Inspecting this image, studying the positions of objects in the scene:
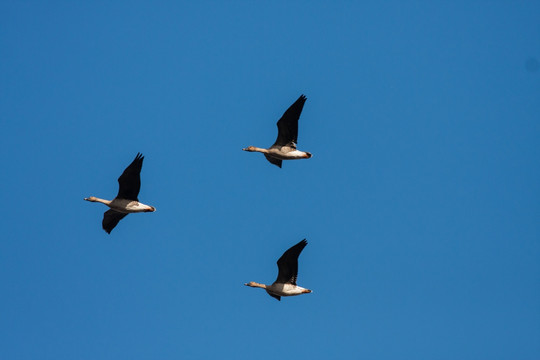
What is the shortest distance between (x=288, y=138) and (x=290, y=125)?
39.6 inches

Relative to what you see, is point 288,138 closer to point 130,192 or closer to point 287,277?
point 287,277

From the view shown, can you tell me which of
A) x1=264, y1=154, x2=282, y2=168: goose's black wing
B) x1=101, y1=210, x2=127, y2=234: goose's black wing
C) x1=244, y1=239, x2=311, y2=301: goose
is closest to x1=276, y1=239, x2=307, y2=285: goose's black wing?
x1=244, y1=239, x2=311, y2=301: goose

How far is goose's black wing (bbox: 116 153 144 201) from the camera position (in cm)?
6318

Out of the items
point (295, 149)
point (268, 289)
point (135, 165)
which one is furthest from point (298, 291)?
point (135, 165)

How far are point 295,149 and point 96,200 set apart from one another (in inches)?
516

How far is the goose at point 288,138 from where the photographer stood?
221 feet

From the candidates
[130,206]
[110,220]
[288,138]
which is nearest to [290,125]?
[288,138]

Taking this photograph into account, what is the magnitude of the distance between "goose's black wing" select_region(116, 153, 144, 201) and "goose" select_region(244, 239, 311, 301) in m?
9.78

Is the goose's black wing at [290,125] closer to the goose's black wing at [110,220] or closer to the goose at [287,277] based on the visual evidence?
the goose at [287,277]

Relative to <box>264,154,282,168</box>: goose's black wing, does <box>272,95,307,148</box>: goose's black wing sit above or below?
above

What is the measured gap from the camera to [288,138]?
68.6 m

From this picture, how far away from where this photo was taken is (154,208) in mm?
66250

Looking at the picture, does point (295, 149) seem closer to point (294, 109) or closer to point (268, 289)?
point (294, 109)

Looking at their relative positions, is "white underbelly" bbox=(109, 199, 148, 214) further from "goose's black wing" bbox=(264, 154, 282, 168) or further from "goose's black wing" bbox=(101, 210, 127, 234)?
"goose's black wing" bbox=(264, 154, 282, 168)
